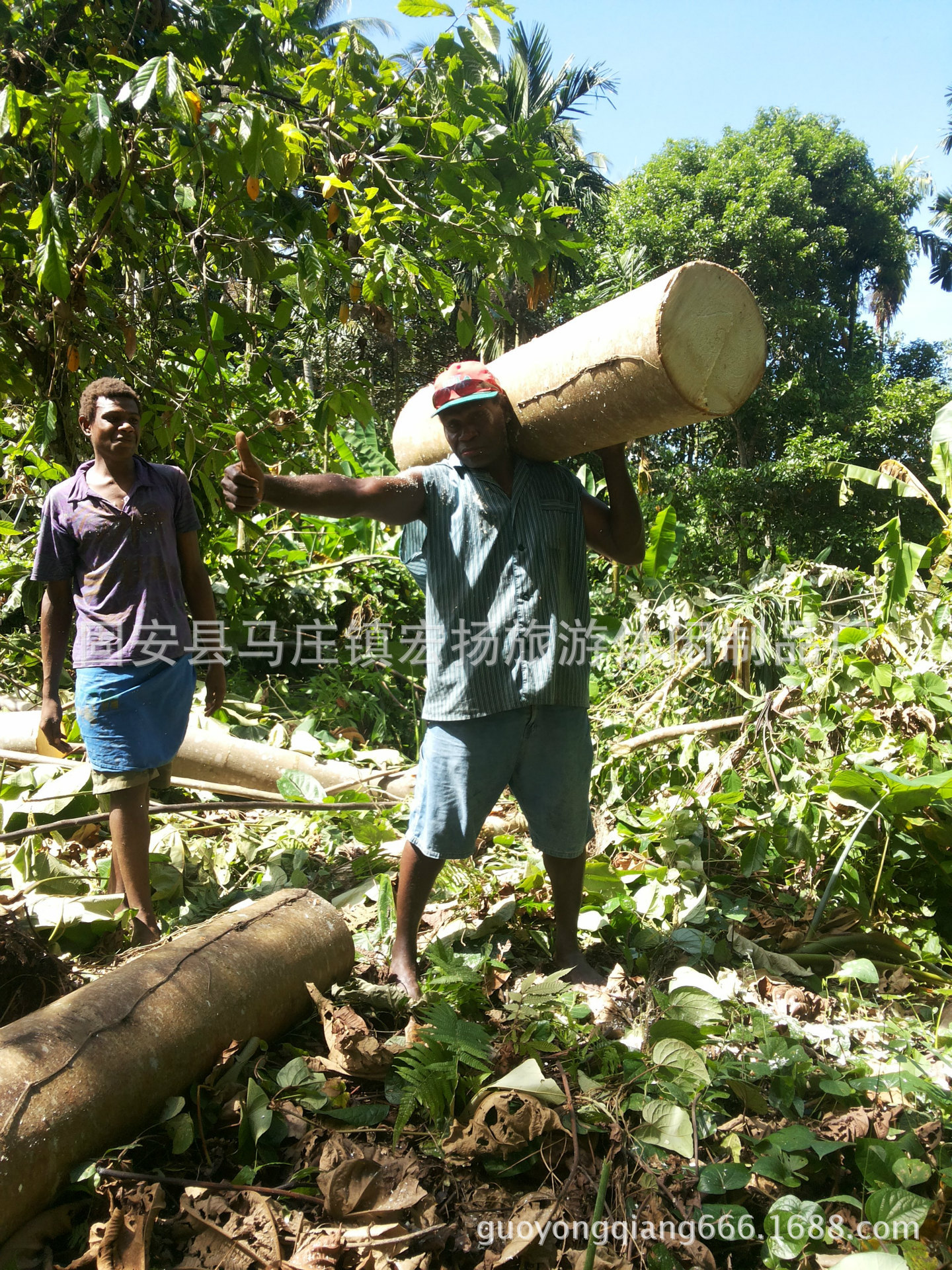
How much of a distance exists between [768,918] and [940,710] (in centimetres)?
101

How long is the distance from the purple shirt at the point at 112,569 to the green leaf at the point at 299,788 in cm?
106

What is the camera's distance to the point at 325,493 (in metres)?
2.28

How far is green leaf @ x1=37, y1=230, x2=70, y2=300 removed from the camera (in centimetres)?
315

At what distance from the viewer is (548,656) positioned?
2361 mm

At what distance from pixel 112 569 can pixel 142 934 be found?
3.63ft

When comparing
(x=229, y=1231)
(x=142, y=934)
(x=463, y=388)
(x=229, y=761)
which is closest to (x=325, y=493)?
(x=463, y=388)

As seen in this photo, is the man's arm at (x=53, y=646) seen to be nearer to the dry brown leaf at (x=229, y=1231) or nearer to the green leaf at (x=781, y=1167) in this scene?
the dry brown leaf at (x=229, y=1231)

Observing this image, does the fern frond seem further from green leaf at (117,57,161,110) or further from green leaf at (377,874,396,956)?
green leaf at (117,57,161,110)

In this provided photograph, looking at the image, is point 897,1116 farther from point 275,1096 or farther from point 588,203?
point 588,203

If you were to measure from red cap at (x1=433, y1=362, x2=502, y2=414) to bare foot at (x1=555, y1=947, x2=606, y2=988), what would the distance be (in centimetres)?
155

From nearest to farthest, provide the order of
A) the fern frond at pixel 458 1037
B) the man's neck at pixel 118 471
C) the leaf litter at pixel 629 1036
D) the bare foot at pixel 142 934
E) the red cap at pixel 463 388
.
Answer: the leaf litter at pixel 629 1036 < the fern frond at pixel 458 1037 < the red cap at pixel 463 388 < the bare foot at pixel 142 934 < the man's neck at pixel 118 471

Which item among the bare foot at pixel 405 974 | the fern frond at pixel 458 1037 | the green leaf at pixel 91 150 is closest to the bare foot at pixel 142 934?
the bare foot at pixel 405 974

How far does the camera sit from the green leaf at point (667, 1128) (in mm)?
1804

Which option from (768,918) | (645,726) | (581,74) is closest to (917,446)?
(581,74)
